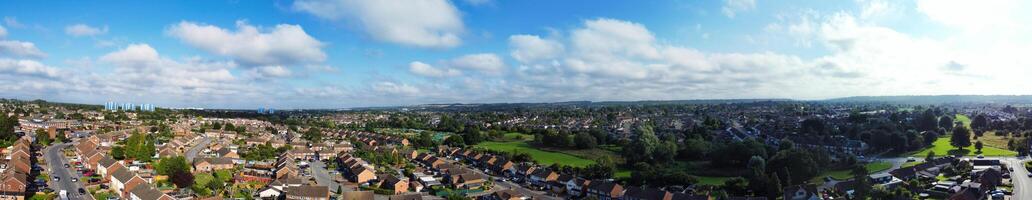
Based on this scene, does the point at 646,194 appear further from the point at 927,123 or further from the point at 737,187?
the point at 927,123

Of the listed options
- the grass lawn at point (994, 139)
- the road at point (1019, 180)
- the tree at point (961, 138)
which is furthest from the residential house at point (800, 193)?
the grass lawn at point (994, 139)

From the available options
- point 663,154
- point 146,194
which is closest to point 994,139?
point 663,154

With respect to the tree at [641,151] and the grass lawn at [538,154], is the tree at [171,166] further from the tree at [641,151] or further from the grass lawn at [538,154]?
the tree at [641,151]

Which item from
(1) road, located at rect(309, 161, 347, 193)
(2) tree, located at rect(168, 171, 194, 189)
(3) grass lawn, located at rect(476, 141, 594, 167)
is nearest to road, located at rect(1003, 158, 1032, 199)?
(3) grass lawn, located at rect(476, 141, 594, 167)

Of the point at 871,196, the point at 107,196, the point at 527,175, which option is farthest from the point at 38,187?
the point at 871,196

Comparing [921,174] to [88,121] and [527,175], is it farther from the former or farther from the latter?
[88,121]

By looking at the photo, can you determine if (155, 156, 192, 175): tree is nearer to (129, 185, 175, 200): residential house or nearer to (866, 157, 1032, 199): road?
(129, 185, 175, 200): residential house

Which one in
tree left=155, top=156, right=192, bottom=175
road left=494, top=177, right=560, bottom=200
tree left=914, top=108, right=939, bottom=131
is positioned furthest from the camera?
tree left=914, top=108, right=939, bottom=131
